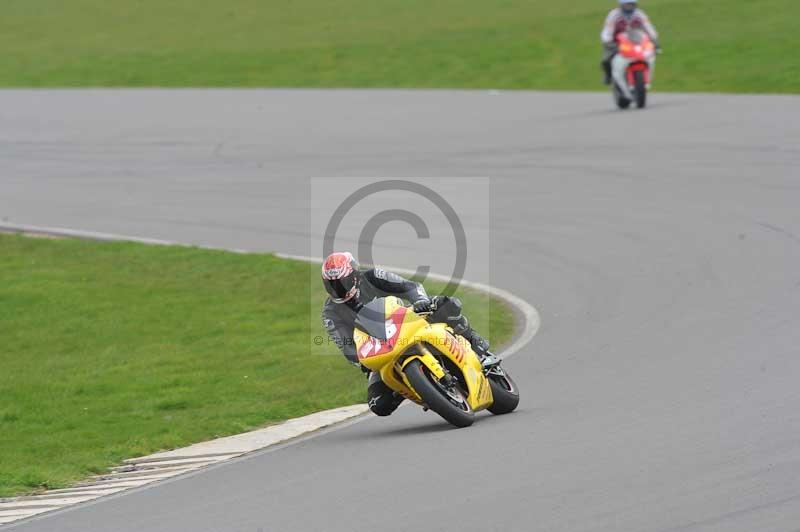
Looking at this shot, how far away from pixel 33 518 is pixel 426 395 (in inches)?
111

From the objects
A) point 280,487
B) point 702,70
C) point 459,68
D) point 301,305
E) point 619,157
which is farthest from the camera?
point 459,68

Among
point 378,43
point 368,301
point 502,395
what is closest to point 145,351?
point 368,301

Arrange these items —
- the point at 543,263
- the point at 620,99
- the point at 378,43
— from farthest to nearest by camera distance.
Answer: the point at 378,43
the point at 620,99
the point at 543,263

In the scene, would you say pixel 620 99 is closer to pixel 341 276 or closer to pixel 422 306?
pixel 422 306

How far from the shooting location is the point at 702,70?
31.8m

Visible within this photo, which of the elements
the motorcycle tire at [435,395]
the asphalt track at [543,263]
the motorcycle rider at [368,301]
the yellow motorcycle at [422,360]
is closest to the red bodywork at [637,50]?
the asphalt track at [543,263]

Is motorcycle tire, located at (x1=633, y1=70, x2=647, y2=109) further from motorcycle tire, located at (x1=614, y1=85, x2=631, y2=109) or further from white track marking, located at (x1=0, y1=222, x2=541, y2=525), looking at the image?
white track marking, located at (x1=0, y1=222, x2=541, y2=525)

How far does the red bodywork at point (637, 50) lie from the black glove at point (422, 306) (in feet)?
54.9

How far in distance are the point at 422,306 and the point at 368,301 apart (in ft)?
1.79

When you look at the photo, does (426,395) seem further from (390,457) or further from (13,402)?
(13,402)

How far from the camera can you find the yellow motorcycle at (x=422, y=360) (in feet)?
34.6

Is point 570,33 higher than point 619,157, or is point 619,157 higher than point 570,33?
point 570,33

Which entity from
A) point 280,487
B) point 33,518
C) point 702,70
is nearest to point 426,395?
point 280,487

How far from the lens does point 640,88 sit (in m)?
27.4
